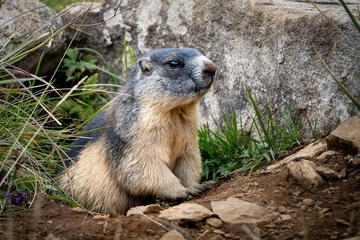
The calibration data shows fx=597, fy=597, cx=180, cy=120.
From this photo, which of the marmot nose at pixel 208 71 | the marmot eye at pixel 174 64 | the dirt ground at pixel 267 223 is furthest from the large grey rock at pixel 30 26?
the dirt ground at pixel 267 223

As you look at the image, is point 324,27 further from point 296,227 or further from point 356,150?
point 296,227

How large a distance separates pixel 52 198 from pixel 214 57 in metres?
2.95

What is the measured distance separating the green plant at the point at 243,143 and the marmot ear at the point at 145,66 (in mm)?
1188

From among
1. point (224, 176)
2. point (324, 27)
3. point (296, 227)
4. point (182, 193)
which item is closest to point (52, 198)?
point (182, 193)

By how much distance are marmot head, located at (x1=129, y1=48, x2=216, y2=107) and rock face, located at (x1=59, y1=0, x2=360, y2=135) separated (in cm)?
79

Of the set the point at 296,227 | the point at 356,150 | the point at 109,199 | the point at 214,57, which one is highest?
the point at 214,57

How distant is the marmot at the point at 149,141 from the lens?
6359mm

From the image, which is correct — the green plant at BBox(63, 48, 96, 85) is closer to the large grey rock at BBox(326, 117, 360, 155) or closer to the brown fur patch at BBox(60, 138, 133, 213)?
the brown fur patch at BBox(60, 138, 133, 213)

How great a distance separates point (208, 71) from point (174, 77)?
0.38 m

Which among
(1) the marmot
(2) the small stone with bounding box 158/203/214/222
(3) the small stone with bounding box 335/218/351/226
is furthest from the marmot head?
(3) the small stone with bounding box 335/218/351/226

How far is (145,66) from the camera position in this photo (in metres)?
6.60

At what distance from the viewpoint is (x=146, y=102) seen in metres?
6.45

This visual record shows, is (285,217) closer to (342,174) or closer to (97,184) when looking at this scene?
(342,174)

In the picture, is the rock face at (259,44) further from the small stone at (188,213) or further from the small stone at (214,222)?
the small stone at (214,222)
